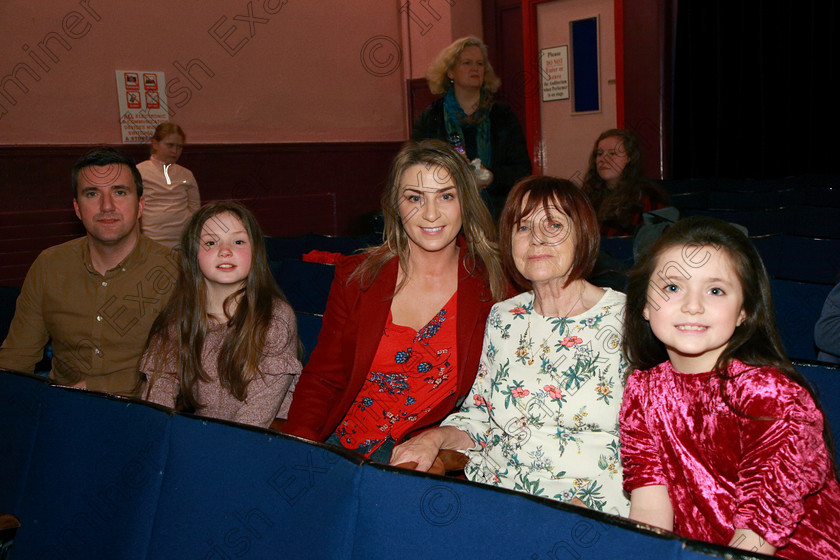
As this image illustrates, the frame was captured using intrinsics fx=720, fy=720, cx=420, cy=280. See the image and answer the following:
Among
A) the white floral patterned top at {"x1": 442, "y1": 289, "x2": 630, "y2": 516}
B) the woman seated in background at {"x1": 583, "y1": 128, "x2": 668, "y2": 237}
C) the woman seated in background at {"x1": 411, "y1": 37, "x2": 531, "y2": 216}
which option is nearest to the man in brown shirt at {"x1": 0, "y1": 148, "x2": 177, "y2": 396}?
the white floral patterned top at {"x1": 442, "y1": 289, "x2": 630, "y2": 516}

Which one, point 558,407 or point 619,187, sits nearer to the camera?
point 558,407

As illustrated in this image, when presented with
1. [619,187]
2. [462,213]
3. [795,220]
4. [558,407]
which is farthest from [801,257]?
[558,407]

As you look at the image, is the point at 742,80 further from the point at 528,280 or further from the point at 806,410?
the point at 806,410

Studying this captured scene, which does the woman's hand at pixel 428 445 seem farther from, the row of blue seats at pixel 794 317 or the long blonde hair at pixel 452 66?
the long blonde hair at pixel 452 66

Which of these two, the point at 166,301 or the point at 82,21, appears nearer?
the point at 166,301

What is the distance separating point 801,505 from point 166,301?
1.84 meters

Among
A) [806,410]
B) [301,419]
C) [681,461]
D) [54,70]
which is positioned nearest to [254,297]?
[301,419]

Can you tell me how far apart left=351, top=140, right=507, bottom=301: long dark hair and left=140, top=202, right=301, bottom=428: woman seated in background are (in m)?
0.30

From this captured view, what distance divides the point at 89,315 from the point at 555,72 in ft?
18.4

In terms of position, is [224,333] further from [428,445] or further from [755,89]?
[755,89]

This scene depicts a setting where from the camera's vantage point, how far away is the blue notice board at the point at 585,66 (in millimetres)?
6664

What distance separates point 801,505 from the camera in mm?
1124

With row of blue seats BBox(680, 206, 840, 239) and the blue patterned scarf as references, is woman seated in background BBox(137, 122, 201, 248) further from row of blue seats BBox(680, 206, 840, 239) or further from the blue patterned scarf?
row of blue seats BBox(680, 206, 840, 239)

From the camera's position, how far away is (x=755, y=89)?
6312 millimetres
